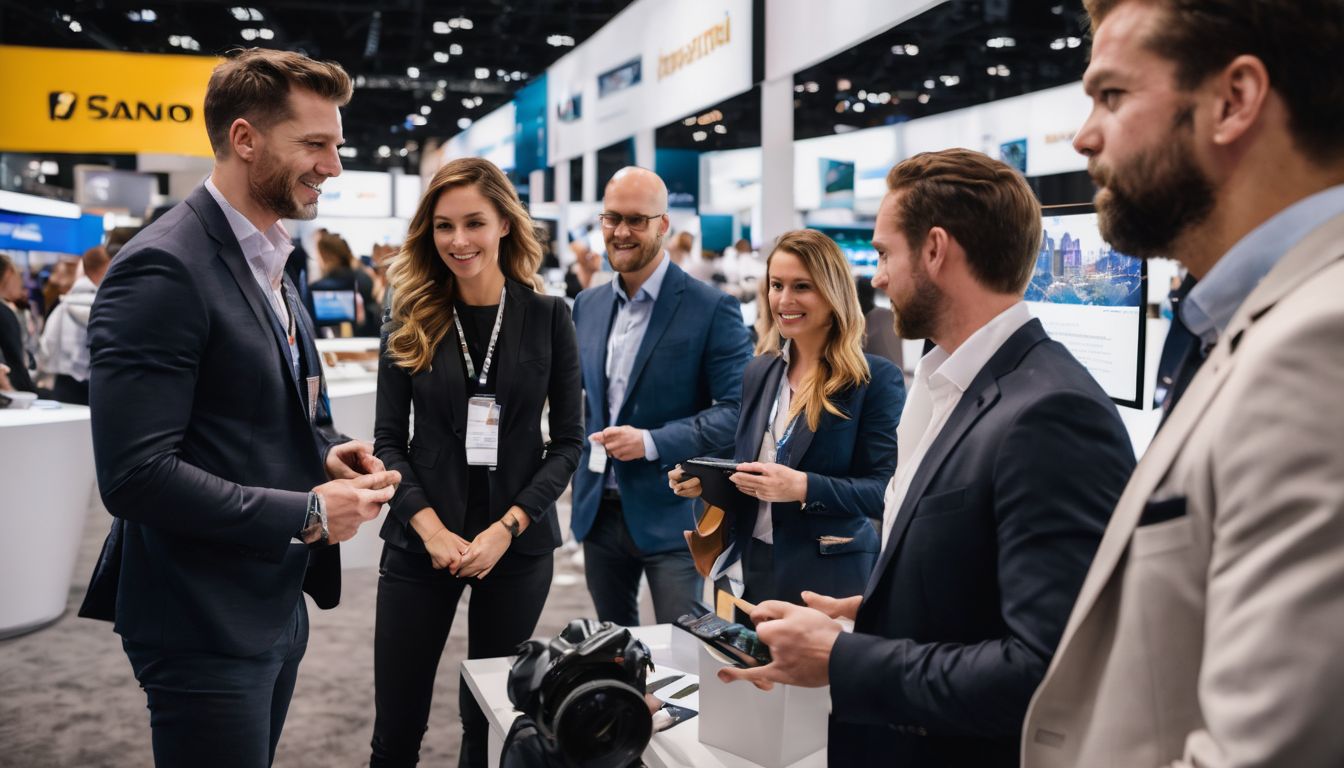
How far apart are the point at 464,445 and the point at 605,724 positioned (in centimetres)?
112

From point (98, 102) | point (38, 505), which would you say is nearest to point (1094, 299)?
point (38, 505)

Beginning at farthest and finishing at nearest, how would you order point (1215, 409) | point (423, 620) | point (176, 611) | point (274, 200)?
point (423, 620) < point (274, 200) < point (176, 611) < point (1215, 409)

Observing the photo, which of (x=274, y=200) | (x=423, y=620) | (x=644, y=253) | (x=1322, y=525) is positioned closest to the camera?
(x=1322, y=525)

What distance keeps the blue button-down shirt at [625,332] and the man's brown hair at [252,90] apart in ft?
4.51

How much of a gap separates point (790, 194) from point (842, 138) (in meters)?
4.00

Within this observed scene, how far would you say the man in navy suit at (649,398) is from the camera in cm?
280

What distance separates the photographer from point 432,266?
242 cm

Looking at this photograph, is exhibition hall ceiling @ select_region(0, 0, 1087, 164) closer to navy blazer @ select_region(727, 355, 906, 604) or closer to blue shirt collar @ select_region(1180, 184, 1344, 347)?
navy blazer @ select_region(727, 355, 906, 604)

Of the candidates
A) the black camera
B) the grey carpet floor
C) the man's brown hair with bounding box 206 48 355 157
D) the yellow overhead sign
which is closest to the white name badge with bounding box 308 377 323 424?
the man's brown hair with bounding box 206 48 355 157

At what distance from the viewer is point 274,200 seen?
1.73 metres

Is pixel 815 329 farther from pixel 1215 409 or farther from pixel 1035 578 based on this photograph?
pixel 1215 409

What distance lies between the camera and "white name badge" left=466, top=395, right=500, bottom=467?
7.45 ft

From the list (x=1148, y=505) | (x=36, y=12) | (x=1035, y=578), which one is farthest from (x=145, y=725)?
(x=36, y=12)

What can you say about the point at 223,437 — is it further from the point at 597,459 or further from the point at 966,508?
the point at 597,459
